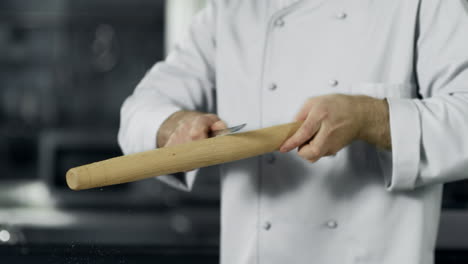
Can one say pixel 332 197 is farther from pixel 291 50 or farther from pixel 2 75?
pixel 2 75

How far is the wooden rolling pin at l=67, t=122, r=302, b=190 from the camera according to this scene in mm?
574

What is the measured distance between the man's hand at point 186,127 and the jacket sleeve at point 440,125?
0.22 metres

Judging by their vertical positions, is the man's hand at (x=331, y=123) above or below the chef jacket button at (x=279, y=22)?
below

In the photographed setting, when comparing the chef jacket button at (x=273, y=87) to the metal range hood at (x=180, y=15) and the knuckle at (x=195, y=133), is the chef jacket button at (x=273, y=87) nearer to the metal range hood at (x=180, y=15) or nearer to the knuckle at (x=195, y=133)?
the knuckle at (x=195, y=133)

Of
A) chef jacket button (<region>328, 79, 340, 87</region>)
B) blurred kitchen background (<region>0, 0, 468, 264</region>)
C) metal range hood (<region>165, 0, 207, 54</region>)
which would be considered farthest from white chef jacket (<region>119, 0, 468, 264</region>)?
metal range hood (<region>165, 0, 207, 54</region>)

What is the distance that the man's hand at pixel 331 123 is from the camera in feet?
2.23

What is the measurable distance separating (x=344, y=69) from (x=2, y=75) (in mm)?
3488

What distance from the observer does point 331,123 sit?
0.68 metres

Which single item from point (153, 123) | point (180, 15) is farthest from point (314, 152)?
point (180, 15)

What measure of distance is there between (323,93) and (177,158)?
32 cm

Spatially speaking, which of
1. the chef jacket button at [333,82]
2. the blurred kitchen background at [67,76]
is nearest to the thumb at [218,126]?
the chef jacket button at [333,82]

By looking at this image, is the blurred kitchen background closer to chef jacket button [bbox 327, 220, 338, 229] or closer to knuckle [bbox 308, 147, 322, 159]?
chef jacket button [bbox 327, 220, 338, 229]

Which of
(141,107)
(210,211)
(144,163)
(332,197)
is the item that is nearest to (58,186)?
(210,211)

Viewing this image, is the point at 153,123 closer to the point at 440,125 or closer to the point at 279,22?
the point at 279,22
